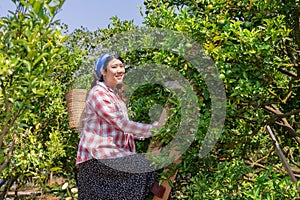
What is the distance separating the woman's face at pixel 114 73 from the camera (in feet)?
10.5

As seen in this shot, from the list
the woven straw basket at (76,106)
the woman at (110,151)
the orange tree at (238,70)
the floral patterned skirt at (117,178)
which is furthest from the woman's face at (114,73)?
the woven straw basket at (76,106)

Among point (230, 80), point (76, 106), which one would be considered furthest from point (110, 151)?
point (76, 106)

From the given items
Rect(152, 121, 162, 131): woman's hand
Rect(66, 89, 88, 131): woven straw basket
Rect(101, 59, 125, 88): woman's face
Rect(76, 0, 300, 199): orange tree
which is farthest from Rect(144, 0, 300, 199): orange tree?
Rect(66, 89, 88, 131): woven straw basket

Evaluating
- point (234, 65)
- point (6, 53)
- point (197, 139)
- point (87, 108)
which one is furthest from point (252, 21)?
point (6, 53)

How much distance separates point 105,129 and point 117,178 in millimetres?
327

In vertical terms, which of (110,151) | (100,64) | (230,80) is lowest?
(110,151)

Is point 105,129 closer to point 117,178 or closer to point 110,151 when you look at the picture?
point 110,151

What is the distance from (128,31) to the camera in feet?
13.6

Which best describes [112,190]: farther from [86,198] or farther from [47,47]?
[47,47]

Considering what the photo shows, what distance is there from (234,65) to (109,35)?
270 centimetres

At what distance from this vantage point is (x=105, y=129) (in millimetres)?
3066

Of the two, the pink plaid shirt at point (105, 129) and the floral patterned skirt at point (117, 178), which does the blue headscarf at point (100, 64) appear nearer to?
the pink plaid shirt at point (105, 129)

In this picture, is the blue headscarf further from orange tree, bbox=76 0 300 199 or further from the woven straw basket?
the woven straw basket

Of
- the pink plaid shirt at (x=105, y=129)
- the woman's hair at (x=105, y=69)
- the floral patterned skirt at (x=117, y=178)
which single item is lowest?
the floral patterned skirt at (x=117, y=178)
